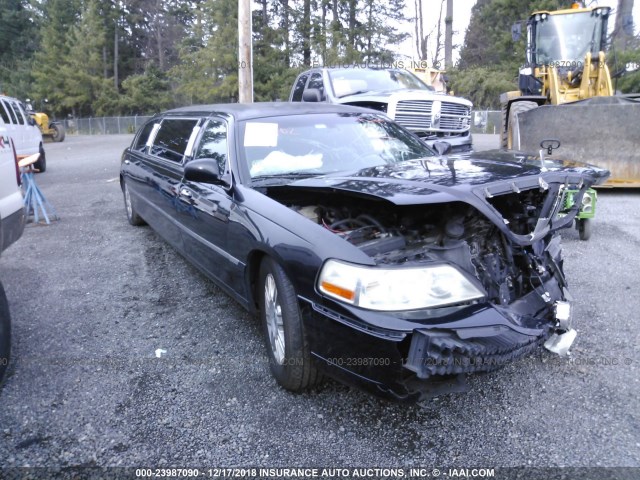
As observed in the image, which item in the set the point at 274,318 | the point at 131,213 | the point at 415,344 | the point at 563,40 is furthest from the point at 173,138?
the point at 563,40

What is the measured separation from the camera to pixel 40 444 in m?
2.50

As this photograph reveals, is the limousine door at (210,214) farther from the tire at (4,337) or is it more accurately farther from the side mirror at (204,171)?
the tire at (4,337)

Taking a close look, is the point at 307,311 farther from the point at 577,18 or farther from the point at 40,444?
the point at 577,18

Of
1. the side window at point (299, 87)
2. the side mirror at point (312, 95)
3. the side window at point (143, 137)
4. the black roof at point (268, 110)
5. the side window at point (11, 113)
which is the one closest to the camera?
the black roof at point (268, 110)

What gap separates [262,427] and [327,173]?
1792 mm

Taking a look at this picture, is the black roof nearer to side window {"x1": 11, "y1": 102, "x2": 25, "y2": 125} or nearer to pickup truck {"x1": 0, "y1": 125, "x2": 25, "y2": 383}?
pickup truck {"x1": 0, "y1": 125, "x2": 25, "y2": 383}

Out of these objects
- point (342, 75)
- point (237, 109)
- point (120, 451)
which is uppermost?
point (342, 75)

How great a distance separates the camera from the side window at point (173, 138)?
4.55 m

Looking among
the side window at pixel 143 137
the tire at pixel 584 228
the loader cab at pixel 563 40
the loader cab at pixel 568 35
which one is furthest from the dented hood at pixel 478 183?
the loader cab at pixel 568 35

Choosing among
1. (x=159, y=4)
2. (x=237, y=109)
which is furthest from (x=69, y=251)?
(x=159, y=4)

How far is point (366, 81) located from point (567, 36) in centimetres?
470

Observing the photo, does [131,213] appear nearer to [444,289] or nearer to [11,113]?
[444,289]

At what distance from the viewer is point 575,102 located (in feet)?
27.5

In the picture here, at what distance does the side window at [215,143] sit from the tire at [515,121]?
19.6 ft
